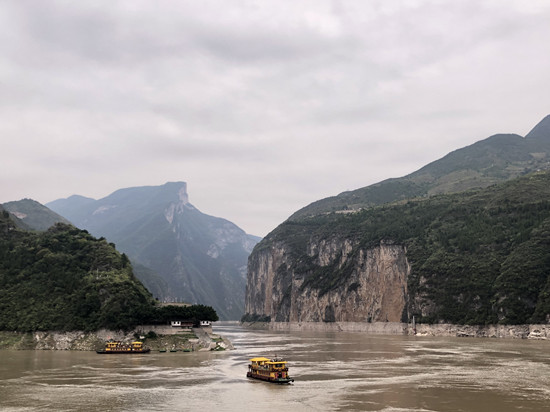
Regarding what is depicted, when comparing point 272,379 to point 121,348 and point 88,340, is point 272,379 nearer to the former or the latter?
point 121,348

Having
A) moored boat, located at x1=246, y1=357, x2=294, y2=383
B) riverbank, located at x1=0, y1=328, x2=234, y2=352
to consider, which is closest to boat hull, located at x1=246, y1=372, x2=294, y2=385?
moored boat, located at x1=246, y1=357, x2=294, y2=383

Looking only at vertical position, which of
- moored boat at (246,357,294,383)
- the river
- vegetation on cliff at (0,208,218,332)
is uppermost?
vegetation on cliff at (0,208,218,332)

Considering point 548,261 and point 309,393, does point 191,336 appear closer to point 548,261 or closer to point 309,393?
point 309,393

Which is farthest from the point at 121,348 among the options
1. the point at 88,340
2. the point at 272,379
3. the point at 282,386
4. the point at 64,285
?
the point at 282,386

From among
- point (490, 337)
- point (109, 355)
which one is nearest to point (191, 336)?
point (109, 355)

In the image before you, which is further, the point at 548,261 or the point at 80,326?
the point at 548,261

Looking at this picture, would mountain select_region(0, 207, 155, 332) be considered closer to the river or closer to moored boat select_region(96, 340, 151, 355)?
moored boat select_region(96, 340, 151, 355)
